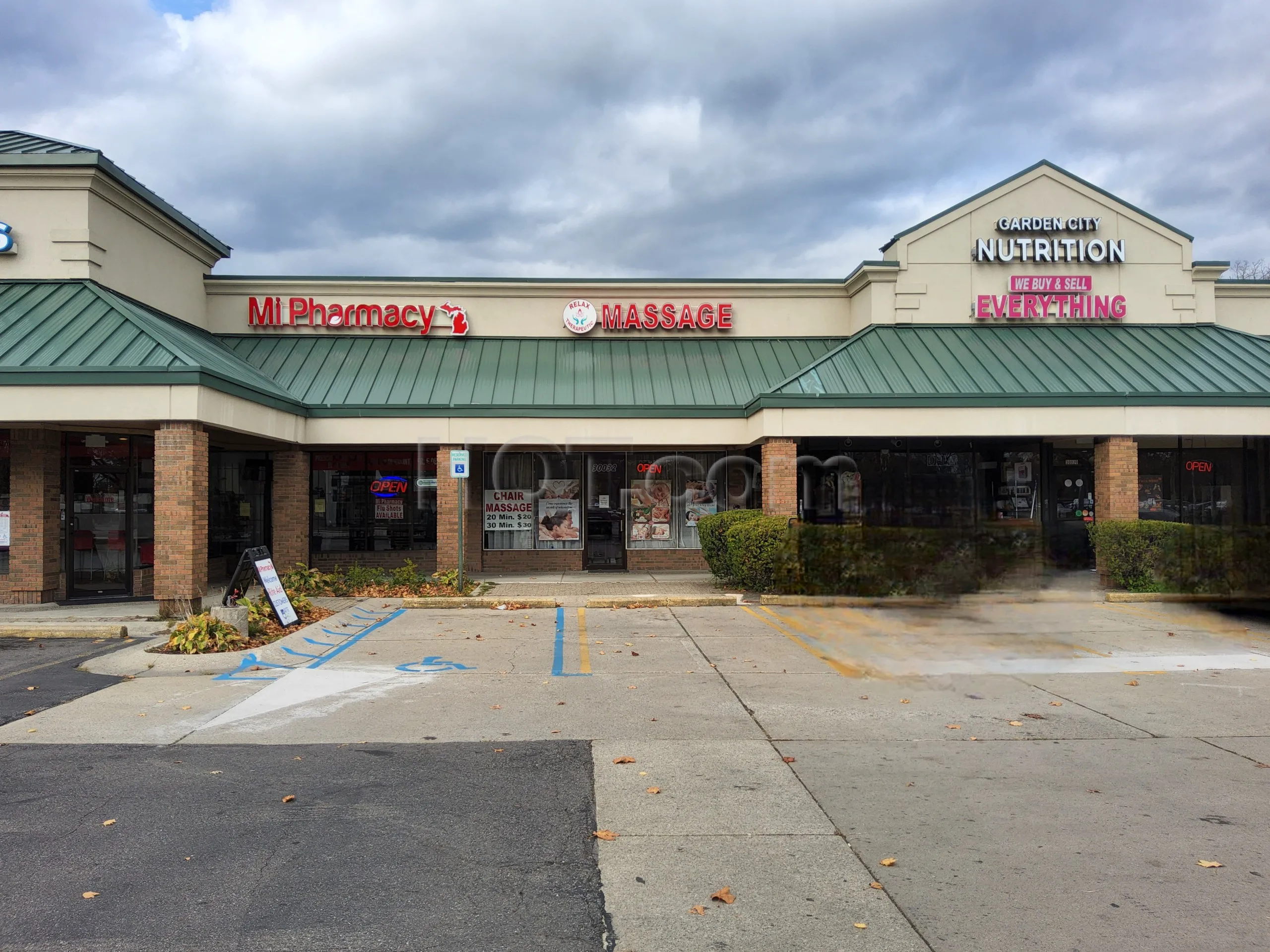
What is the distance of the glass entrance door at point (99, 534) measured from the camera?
1458cm

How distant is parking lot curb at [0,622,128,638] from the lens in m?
11.5

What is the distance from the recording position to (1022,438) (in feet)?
64.1

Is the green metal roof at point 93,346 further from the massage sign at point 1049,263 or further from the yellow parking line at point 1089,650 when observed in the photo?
the massage sign at point 1049,263

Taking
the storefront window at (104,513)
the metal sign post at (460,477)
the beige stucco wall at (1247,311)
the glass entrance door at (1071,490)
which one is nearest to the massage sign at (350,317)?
the metal sign post at (460,477)

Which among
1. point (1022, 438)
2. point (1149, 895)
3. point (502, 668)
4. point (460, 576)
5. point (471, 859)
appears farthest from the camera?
point (1022, 438)

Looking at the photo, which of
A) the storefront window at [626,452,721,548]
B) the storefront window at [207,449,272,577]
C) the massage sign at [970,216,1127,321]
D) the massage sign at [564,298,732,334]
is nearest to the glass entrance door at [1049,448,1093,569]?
the massage sign at [970,216,1127,321]

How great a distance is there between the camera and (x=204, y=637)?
10.3 meters

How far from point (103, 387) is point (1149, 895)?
13517mm

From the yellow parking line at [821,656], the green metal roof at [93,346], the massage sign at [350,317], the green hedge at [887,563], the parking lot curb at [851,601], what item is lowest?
the yellow parking line at [821,656]

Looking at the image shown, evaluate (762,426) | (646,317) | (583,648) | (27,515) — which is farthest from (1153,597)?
(27,515)

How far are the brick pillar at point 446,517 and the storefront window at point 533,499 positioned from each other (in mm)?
2524

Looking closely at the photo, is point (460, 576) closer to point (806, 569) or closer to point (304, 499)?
point (304, 499)

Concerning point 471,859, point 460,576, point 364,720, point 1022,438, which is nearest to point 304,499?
point 460,576

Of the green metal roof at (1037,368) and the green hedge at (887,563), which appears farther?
the green metal roof at (1037,368)
